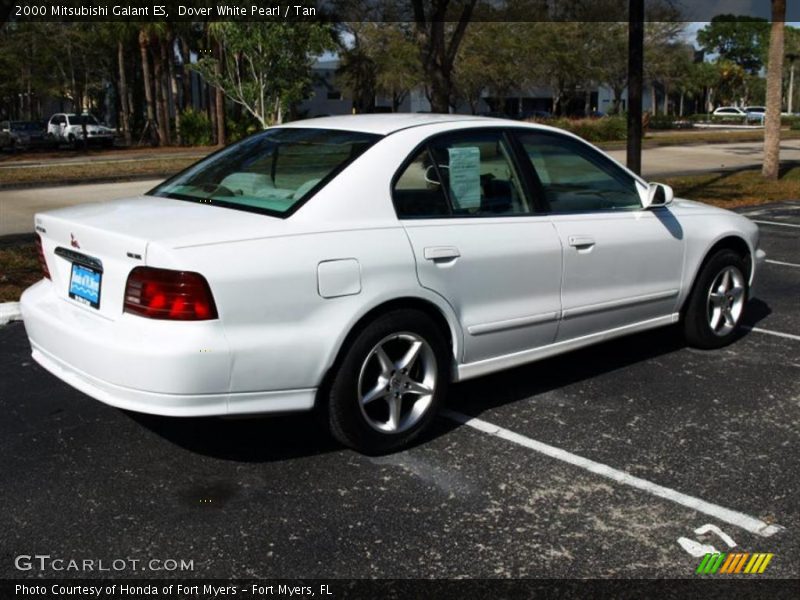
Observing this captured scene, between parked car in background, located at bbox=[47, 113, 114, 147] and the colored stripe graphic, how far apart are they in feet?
133

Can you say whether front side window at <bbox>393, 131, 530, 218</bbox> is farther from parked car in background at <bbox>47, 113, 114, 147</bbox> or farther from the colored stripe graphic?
parked car in background at <bbox>47, 113, 114, 147</bbox>

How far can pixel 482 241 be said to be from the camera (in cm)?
438

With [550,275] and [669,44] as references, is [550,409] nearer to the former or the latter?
[550,275]

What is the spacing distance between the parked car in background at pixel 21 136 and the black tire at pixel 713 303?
39.9 meters

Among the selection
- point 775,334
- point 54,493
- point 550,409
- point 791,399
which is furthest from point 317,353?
point 775,334

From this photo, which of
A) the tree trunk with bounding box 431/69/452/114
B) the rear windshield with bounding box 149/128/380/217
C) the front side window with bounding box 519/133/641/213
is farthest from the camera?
the tree trunk with bounding box 431/69/452/114

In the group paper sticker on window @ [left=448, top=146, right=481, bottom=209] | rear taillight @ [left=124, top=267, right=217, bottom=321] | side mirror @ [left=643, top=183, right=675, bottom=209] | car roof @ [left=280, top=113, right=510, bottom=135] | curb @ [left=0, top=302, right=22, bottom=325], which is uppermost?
car roof @ [left=280, top=113, right=510, bottom=135]

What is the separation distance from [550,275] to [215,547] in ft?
7.50

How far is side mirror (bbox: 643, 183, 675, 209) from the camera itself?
5211 millimetres

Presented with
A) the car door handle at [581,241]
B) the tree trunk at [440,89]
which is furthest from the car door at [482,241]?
the tree trunk at [440,89]

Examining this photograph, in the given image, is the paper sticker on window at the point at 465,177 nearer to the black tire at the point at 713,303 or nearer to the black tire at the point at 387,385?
the black tire at the point at 387,385

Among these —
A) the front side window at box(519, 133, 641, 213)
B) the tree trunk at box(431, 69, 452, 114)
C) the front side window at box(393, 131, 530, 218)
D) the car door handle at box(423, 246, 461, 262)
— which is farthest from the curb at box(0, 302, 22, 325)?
the tree trunk at box(431, 69, 452, 114)

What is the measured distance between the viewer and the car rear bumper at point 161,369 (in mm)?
3516

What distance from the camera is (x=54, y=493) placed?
380 centimetres
